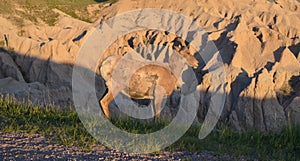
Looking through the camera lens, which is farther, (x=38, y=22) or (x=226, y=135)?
(x=38, y=22)

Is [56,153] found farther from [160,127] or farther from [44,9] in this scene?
[44,9]

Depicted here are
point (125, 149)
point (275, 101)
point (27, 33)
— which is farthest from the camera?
point (27, 33)

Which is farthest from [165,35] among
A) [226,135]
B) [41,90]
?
[226,135]

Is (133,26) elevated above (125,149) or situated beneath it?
elevated above

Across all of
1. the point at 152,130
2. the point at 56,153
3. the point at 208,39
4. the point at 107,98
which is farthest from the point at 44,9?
the point at 56,153

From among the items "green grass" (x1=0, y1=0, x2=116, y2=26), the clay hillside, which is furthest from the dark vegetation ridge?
"green grass" (x1=0, y1=0, x2=116, y2=26)

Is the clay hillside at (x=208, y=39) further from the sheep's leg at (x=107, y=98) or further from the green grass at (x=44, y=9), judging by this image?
the sheep's leg at (x=107, y=98)

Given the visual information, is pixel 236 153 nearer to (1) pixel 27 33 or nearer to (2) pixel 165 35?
(1) pixel 27 33
